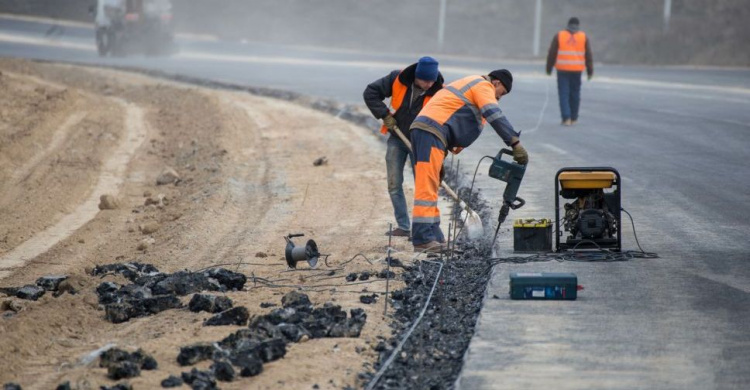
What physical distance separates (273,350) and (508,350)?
4.95ft

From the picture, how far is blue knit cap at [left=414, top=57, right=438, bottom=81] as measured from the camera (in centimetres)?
1066

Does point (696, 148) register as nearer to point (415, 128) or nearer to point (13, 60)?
point (415, 128)

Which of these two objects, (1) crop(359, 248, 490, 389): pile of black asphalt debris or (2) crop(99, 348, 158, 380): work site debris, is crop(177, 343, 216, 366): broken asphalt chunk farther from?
(1) crop(359, 248, 490, 389): pile of black asphalt debris

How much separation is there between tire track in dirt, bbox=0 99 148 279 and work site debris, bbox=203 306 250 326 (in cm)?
398

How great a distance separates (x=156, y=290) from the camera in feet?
30.5

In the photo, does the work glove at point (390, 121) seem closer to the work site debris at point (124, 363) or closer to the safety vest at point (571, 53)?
the work site debris at point (124, 363)

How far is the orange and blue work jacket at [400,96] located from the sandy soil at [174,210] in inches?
51.0

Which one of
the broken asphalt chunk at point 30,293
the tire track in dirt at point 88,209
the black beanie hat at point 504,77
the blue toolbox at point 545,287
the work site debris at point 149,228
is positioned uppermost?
the black beanie hat at point 504,77

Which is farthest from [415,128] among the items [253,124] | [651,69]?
[651,69]

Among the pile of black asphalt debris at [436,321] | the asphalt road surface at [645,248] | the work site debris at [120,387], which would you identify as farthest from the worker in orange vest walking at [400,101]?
the work site debris at [120,387]

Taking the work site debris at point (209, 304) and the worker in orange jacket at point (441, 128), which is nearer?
the work site debris at point (209, 304)

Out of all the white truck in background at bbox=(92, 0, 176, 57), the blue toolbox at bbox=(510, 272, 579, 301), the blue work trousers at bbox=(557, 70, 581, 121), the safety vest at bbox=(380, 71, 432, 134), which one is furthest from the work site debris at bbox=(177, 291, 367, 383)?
the white truck in background at bbox=(92, 0, 176, 57)

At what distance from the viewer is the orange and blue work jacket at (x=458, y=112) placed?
33.3 ft

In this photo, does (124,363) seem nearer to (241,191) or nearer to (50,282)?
(50,282)
